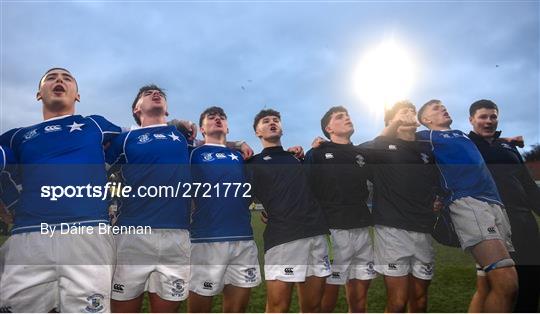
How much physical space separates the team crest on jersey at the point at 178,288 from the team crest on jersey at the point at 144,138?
139 centimetres

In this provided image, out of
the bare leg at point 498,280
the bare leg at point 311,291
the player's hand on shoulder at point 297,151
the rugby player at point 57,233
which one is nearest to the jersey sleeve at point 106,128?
the rugby player at point 57,233

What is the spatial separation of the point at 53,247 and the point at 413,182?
3.74 metres

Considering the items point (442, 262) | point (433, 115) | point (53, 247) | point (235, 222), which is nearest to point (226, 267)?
point (235, 222)

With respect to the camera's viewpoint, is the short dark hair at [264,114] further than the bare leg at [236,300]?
Yes

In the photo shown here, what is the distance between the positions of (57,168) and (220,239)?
173 centimetres

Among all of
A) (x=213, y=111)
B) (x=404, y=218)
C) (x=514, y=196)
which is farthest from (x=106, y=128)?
(x=514, y=196)

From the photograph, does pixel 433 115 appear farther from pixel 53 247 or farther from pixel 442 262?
pixel 442 262

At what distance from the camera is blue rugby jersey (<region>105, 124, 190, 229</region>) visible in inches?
150

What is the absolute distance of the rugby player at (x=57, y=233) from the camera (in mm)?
3195

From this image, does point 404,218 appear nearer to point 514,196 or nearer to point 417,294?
point 417,294

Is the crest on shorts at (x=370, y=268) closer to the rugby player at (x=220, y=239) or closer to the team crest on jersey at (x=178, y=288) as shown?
the rugby player at (x=220, y=239)

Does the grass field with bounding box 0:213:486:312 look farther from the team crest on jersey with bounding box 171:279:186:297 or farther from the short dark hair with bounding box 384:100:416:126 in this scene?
the short dark hair with bounding box 384:100:416:126

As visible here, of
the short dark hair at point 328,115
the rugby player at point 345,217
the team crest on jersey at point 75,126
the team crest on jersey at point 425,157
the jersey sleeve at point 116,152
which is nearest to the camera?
the team crest on jersey at point 75,126

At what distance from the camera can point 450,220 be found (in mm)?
4559
